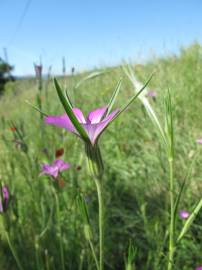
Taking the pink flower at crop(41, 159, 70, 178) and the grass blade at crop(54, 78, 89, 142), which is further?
the pink flower at crop(41, 159, 70, 178)

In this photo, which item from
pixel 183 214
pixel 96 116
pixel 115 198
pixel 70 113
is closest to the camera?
pixel 70 113

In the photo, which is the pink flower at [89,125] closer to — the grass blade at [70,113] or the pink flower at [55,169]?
the grass blade at [70,113]

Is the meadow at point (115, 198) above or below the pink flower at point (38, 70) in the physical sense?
below

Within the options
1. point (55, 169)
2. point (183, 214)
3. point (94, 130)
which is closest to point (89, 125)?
point (94, 130)

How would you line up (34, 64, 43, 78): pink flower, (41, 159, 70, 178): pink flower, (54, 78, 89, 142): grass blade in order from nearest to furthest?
(54, 78, 89, 142): grass blade < (41, 159, 70, 178): pink flower < (34, 64, 43, 78): pink flower

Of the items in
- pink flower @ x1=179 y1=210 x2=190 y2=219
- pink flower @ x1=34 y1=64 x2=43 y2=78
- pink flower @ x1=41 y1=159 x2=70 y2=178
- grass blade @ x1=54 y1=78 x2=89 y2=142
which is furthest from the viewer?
pink flower @ x1=34 y1=64 x2=43 y2=78

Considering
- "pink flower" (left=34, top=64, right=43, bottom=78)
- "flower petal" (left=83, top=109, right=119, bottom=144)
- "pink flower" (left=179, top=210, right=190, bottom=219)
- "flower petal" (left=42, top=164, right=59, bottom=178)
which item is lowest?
"pink flower" (left=179, top=210, right=190, bottom=219)

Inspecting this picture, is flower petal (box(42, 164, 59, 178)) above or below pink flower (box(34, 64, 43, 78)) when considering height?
below

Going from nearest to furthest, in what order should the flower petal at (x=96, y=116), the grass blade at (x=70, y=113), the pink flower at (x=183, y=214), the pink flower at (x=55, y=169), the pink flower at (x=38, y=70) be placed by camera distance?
1. the grass blade at (x=70, y=113)
2. the flower petal at (x=96, y=116)
3. the pink flower at (x=55, y=169)
4. the pink flower at (x=183, y=214)
5. the pink flower at (x=38, y=70)

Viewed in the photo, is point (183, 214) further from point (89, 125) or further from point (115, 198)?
point (89, 125)

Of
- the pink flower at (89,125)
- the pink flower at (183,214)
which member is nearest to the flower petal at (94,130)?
the pink flower at (89,125)

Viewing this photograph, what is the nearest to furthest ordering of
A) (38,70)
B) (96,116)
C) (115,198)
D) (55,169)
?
(96,116), (55,169), (38,70), (115,198)

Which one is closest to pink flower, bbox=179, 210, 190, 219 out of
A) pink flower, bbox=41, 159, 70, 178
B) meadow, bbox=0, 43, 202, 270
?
meadow, bbox=0, 43, 202, 270

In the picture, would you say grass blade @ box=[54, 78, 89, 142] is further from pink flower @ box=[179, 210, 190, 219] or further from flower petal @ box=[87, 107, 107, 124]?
pink flower @ box=[179, 210, 190, 219]
